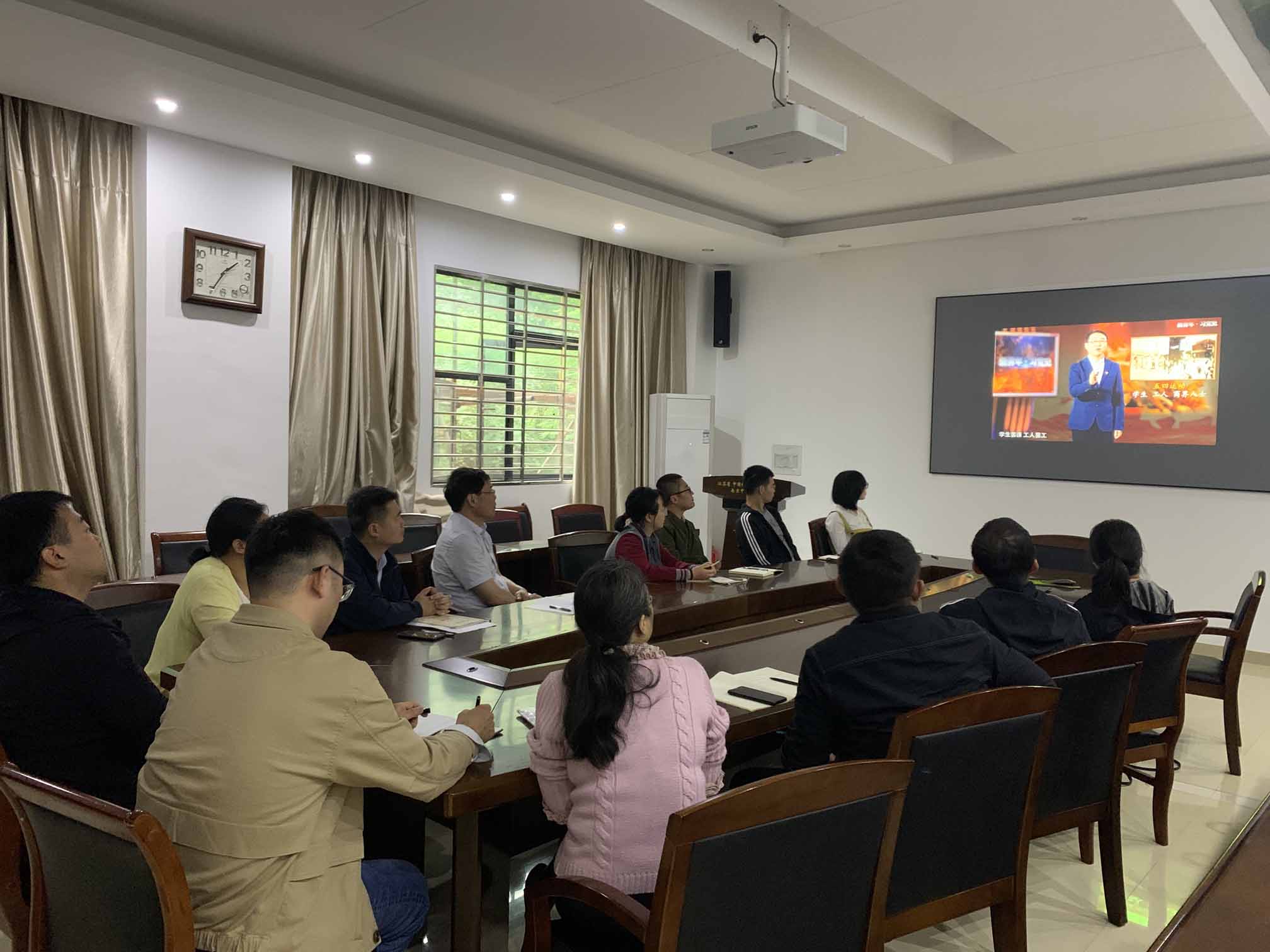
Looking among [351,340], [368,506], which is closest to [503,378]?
[351,340]

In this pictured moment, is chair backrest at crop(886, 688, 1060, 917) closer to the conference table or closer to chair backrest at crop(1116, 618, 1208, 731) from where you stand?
the conference table

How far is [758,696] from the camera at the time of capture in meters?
2.29

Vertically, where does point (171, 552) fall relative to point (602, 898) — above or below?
above

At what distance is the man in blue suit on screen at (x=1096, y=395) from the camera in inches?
249

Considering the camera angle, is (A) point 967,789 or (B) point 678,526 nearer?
(A) point 967,789

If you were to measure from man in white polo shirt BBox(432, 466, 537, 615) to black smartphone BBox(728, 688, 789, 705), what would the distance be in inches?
62.4

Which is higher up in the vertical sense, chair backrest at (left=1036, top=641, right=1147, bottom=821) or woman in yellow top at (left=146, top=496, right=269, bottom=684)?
woman in yellow top at (left=146, top=496, right=269, bottom=684)

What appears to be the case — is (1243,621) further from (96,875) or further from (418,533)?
(418,533)

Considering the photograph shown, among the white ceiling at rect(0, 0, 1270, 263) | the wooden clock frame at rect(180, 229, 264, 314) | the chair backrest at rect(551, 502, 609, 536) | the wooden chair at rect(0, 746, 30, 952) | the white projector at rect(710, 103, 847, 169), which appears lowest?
the wooden chair at rect(0, 746, 30, 952)

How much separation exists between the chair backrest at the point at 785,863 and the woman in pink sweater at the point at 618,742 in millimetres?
282

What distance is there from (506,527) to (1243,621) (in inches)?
150

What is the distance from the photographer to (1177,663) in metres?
2.98

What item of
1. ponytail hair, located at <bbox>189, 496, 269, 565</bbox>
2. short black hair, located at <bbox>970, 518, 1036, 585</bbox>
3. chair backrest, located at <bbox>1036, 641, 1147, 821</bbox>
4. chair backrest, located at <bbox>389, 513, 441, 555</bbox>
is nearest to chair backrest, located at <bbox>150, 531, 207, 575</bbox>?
chair backrest, located at <bbox>389, 513, 441, 555</bbox>

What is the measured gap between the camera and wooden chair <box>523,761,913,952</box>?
1.26 metres
